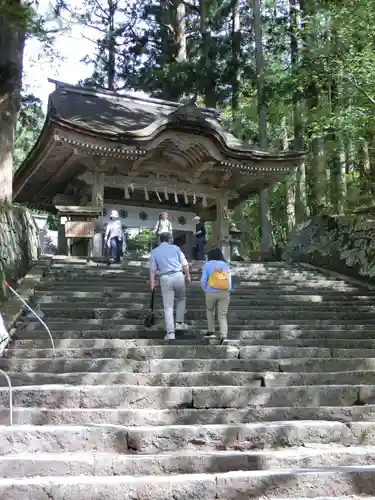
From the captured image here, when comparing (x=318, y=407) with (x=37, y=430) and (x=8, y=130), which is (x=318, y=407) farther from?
(x=8, y=130)

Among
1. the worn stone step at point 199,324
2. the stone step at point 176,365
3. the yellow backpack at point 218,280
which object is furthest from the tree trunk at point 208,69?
the stone step at point 176,365

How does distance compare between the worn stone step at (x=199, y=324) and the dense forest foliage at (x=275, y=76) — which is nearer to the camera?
the worn stone step at (x=199, y=324)

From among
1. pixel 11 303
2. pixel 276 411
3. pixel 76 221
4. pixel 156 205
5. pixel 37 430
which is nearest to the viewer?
pixel 37 430

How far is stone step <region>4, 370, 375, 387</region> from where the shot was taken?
534 centimetres

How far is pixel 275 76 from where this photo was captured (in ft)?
59.1

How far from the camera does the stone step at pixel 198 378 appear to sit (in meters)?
5.34

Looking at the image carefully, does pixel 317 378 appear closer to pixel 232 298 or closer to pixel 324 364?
pixel 324 364

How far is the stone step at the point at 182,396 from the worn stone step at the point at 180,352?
1.06 meters

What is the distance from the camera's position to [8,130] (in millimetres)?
11180

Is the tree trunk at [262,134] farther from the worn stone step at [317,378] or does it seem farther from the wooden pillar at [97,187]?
the worn stone step at [317,378]

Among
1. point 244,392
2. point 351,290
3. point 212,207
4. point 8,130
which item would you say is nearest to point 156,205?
point 212,207

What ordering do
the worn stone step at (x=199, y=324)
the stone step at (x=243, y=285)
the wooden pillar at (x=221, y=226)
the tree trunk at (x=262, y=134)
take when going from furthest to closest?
the tree trunk at (x=262, y=134), the wooden pillar at (x=221, y=226), the stone step at (x=243, y=285), the worn stone step at (x=199, y=324)

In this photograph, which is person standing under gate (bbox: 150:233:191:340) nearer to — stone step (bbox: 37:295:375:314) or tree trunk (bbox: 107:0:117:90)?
stone step (bbox: 37:295:375:314)

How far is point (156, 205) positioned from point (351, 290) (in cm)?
864
